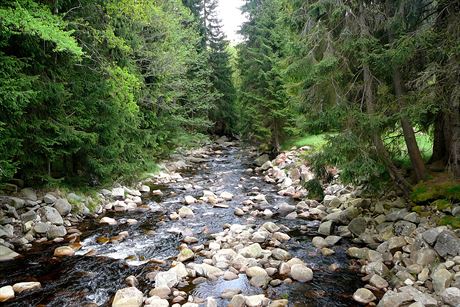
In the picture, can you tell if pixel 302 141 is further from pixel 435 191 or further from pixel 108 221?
pixel 108 221

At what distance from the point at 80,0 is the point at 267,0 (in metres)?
17.2

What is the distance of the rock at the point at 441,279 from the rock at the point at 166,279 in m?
4.69

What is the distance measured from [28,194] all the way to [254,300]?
26.0 feet

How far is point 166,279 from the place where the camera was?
21.1ft

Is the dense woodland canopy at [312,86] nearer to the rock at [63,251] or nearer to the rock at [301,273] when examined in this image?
the rock at [63,251]

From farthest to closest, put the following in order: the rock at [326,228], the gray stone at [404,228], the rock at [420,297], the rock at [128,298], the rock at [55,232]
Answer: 1. the rock at [326,228]
2. the rock at [55,232]
3. the gray stone at [404,228]
4. the rock at [128,298]
5. the rock at [420,297]

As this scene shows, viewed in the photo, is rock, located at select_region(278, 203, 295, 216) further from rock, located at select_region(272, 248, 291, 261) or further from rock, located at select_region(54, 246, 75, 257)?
rock, located at select_region(54, 246, 75, 257)

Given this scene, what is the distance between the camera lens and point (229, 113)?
1316 inches

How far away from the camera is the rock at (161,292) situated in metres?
6.02

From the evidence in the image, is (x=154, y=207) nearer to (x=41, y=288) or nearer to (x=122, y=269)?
(x=122, y=269)

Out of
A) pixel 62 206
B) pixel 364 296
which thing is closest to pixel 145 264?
pixel 62 206

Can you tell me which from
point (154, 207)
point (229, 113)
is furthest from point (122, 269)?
point (229, 113)

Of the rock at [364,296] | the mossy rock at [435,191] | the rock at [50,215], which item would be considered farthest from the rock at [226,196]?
the rock at [364,296]

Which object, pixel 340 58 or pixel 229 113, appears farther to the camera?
pixel 229 113
